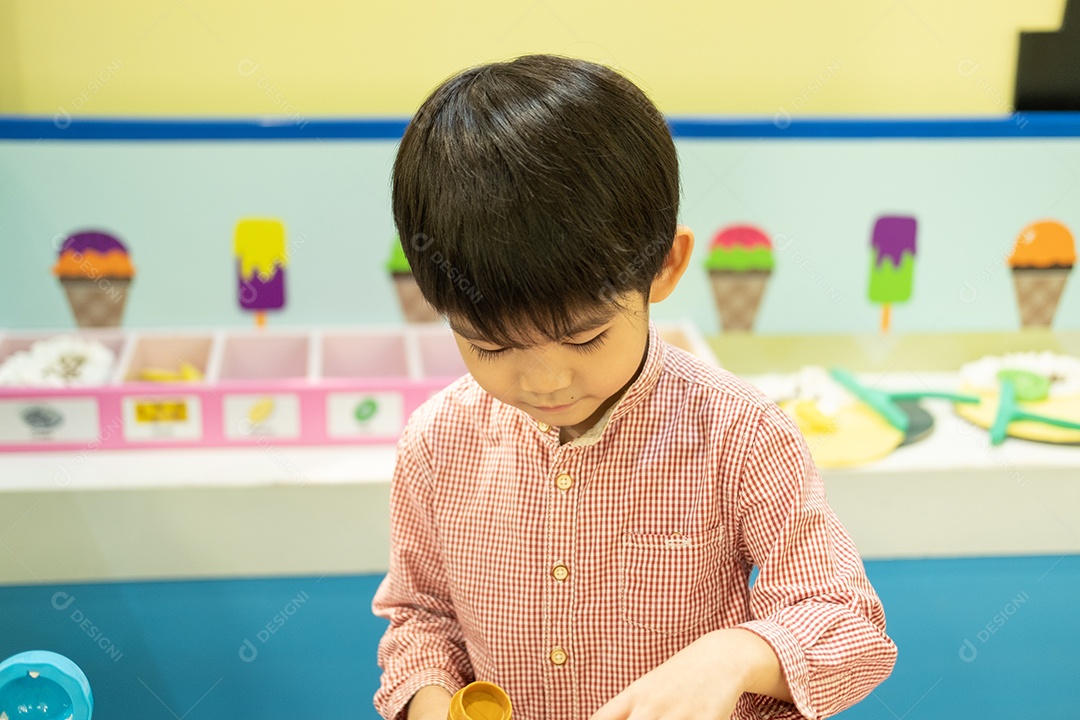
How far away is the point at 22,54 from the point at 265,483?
0.77 metres

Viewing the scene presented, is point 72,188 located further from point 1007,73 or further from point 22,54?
point 1007,73

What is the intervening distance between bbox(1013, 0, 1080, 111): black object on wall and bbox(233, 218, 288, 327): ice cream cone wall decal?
1204 millimetres

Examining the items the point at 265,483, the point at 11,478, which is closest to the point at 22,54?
the point at 11,478

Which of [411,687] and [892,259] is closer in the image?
[411,687]

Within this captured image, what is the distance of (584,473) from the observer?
89 cm

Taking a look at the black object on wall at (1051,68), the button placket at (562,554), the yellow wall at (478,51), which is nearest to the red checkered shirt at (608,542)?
the button placket at (562,554)

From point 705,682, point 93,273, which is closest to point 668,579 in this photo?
point 705,682

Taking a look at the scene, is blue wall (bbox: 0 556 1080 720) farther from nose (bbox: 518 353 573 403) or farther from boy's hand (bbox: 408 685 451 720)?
nose (bbox: 518 353 573 403)

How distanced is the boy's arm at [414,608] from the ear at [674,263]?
276 mm

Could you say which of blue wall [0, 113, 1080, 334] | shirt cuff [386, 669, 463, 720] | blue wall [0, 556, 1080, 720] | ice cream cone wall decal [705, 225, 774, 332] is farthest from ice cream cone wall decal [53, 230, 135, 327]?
shirt cuff [386, 669, 463, 720]

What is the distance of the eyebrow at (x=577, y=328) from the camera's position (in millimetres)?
716

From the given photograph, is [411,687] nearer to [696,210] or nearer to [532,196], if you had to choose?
[532,196]

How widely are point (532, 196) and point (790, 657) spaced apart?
37cm

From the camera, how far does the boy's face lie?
A: 0.73 m
